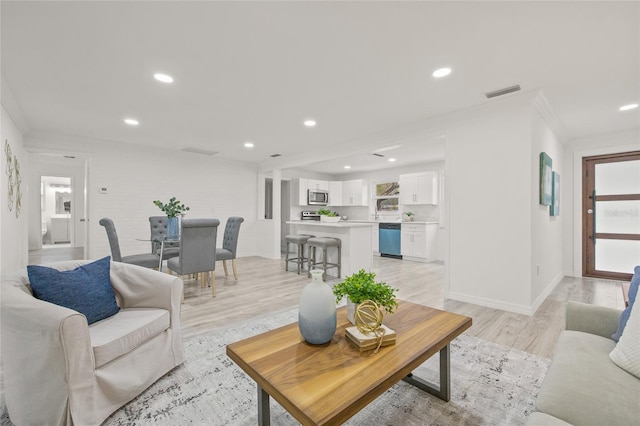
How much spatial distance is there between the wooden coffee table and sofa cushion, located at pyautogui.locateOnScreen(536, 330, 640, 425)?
456 millimetres

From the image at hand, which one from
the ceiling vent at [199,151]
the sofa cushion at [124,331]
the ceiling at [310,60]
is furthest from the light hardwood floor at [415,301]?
the ceiling vent at [199,151]

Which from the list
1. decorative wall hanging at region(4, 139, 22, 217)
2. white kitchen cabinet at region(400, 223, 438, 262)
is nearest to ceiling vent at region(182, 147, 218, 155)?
decorative wall hanging at region(4, 139, 22, 217)

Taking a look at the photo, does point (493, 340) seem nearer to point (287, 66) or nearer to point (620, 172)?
point (287, 66)

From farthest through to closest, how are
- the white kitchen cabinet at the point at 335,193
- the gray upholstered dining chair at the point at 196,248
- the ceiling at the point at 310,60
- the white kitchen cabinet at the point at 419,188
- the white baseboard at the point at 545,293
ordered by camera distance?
the white kitchen cabinet at the point at 335,193, the white kitchen cabinet at the point at 419,188, the gray upholstered dining chair at the point at 196,248, the white baseboard at the point at 545,293, the ceiling at the point at 310,60

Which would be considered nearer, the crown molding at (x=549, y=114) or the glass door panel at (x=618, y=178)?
the crown molding at (x=549, y=114)

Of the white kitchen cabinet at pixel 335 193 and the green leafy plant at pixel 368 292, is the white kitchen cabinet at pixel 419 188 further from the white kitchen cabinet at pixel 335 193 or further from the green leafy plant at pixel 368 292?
the green leafy plant at pixel 368 292

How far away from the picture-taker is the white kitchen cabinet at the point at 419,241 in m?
6.48

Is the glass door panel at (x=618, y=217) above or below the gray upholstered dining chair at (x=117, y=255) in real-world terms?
above

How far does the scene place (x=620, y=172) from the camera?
4496 mm

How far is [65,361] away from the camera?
131 cm

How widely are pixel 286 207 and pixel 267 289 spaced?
4634mm

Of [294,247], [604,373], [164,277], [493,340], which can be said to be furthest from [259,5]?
[294,247]

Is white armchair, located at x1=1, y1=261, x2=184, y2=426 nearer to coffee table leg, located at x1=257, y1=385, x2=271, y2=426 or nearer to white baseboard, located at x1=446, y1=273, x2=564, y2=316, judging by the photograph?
coffee table leg, located at x1=257, y1=385, x2=271, y2=426

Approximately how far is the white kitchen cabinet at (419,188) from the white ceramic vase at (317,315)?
6.03m
